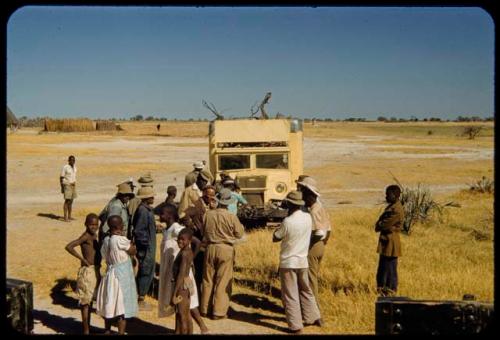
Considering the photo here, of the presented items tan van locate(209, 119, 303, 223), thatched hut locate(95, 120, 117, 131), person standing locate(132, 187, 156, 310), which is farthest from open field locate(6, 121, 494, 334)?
thatched hut locate(95, 120, 117, 131)

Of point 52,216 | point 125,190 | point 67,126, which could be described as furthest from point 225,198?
point 67,126

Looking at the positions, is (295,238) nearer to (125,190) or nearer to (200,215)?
(200,215)

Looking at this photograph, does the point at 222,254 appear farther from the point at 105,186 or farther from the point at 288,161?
the point at 105,186

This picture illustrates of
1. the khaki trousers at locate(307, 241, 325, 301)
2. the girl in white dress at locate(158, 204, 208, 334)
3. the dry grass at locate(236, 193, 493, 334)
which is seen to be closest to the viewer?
the girl in white dress at locate(158, 204, 208, 334)

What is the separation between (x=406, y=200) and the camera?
48.5 feet

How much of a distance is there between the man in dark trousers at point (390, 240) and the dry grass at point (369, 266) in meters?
0.35

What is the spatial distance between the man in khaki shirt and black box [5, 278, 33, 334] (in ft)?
12.0

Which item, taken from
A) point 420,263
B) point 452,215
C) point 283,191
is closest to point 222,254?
point 420,263

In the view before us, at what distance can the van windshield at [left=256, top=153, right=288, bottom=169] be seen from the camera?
14.3 m

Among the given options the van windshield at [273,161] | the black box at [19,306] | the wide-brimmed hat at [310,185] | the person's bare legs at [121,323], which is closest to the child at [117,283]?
the person's bare legs at [121,323]

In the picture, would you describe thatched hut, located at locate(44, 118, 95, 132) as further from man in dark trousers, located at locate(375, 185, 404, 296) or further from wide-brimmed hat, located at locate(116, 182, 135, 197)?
man in dark trousers, located at locate(375, 185, 404, 296)

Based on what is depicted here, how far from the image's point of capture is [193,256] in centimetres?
666

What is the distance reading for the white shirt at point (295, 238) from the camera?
6.76 meters

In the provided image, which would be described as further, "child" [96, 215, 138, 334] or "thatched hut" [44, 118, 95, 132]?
"thatched hut" [44, 118, 95, 132]
